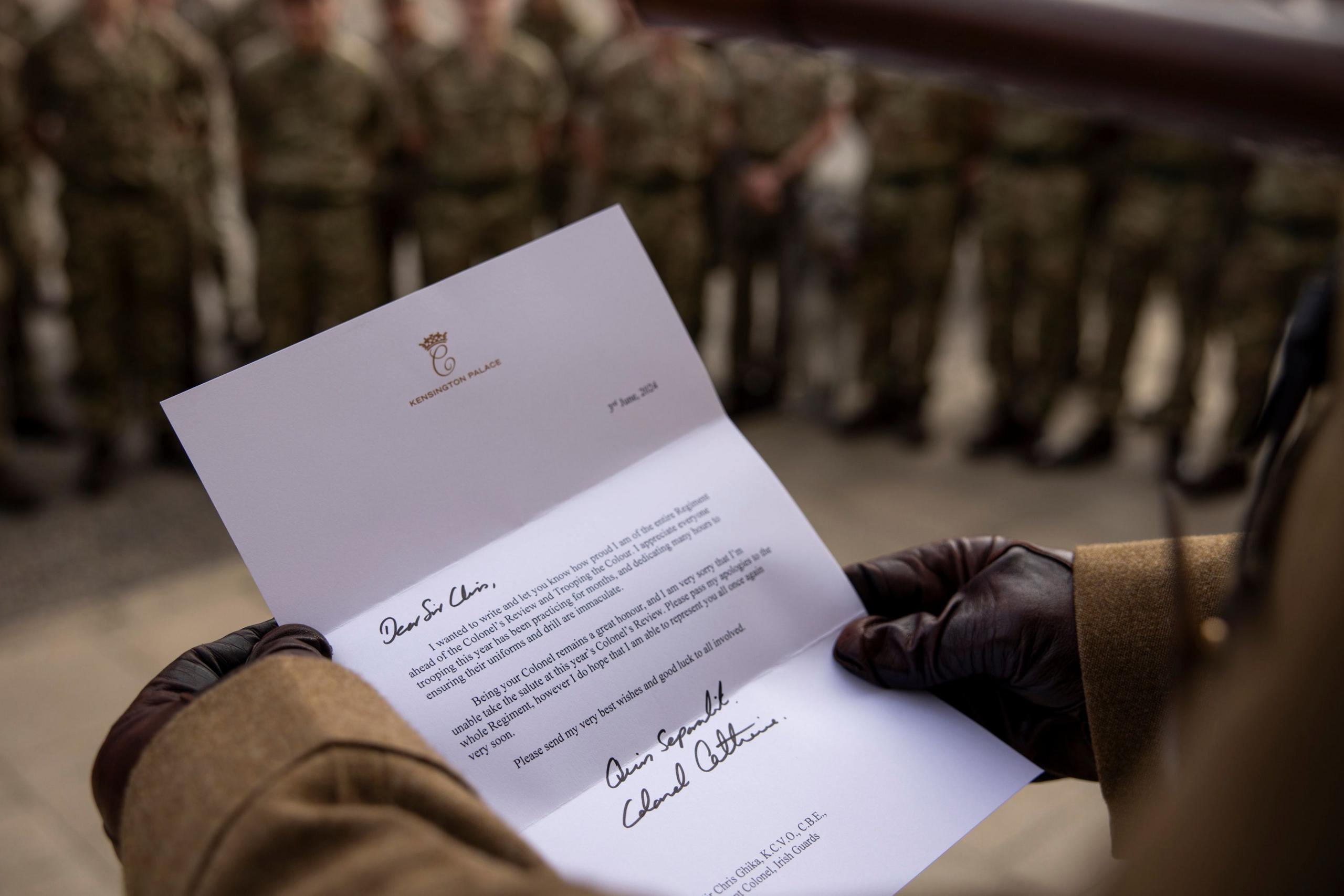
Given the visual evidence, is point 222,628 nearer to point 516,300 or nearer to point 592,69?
point 516,300

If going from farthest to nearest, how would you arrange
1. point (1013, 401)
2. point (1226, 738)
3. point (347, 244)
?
point (1013, 401)
point (347, 244)
point (1226, 738)

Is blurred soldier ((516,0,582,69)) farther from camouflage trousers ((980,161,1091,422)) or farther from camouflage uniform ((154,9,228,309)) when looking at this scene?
camouflage trousers ((980,161,1091,422))

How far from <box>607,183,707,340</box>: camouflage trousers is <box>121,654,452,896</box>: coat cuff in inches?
135

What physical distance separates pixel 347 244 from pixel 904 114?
201 cm

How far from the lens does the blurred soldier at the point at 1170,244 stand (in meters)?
3.47

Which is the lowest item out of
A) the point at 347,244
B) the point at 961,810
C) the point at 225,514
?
the point at 961,810

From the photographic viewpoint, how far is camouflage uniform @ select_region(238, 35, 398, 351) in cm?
355

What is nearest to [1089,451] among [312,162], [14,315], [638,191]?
[638,191]

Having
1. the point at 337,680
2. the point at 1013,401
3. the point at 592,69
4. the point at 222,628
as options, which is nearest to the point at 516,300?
the point at 337,680

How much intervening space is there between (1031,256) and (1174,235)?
1.53ft

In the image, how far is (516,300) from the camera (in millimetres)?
722

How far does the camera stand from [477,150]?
3809mm
